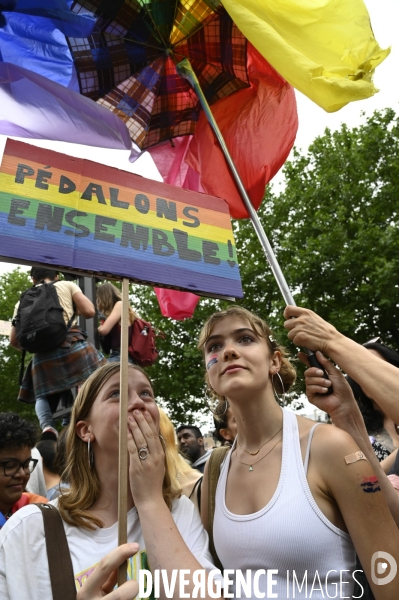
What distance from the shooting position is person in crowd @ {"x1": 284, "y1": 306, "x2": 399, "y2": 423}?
199 centimetres

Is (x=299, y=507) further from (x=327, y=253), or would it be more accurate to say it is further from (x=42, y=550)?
(x=327, y=253)

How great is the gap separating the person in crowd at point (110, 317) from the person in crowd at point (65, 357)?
1.55 feet

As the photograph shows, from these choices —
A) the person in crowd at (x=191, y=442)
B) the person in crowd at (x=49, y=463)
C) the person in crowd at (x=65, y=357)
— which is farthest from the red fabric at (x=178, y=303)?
the person in crowd at (x=191, y=442)

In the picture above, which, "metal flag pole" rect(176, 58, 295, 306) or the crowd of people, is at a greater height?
"metal flag pole" rect(176, 58, 295, 306)

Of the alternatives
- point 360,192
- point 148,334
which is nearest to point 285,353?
point 148,334

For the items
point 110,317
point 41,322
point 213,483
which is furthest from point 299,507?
point 110,317

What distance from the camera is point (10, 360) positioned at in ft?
80.4

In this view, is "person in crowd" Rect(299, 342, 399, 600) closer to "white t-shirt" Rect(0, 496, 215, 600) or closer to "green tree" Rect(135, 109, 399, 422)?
"white t-shirt" Rect(0, 496, 215, 600)

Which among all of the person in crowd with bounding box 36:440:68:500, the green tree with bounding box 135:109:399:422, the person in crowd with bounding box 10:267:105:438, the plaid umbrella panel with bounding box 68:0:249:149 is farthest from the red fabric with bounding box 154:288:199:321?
the green tree with bounding box 135:109:399:422

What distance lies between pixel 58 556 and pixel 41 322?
116 inches

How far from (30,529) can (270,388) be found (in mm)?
1001

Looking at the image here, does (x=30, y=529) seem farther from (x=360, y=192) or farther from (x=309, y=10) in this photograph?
(x=360, y=192)

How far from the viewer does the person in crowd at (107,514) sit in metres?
1.81

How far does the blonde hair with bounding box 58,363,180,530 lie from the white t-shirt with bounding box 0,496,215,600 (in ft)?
0.14
